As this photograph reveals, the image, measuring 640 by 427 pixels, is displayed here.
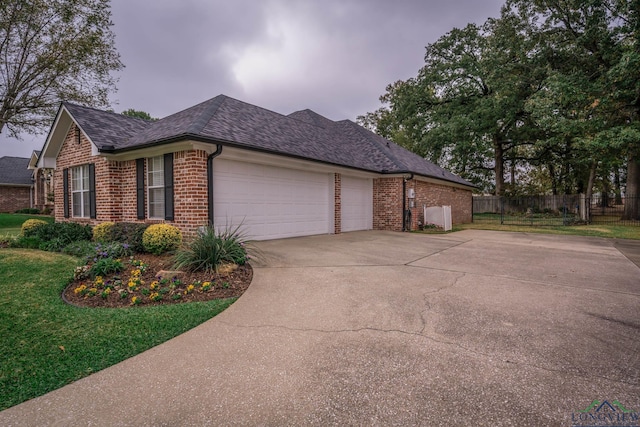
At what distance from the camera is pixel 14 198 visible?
88.4 feet

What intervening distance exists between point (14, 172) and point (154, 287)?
3414cm

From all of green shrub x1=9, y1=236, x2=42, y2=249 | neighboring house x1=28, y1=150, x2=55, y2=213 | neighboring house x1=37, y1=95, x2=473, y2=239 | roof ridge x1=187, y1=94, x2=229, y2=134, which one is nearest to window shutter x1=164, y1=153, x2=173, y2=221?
neighboring house x1=37, y1=95, x2=473, y2=239

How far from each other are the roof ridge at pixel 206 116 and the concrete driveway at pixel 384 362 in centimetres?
449

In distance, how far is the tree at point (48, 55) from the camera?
14570 millimetres

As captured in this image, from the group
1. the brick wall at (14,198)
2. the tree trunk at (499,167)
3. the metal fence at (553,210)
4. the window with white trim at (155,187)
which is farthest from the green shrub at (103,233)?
the tree trunk at (499,167)

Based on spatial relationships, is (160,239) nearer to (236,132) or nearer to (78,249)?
(78,249)

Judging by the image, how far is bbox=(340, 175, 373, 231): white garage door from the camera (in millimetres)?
12734

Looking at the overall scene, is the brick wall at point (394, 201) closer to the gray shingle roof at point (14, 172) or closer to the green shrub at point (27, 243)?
the green shrub at point (27, 243)

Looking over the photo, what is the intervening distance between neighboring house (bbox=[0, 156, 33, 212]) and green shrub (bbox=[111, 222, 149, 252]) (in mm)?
27831

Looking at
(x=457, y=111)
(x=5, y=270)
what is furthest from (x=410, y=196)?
(x=457, y=111)

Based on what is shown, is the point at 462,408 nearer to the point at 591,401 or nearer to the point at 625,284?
the point at 591,401

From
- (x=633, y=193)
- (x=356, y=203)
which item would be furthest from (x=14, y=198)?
(x=633, y=193)

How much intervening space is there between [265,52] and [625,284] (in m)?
13.2

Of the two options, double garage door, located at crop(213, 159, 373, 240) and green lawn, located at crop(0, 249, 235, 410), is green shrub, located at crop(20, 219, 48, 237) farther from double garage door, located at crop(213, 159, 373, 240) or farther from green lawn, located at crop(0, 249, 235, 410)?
double garage door, located at crop(213, 159, 373, 240)
